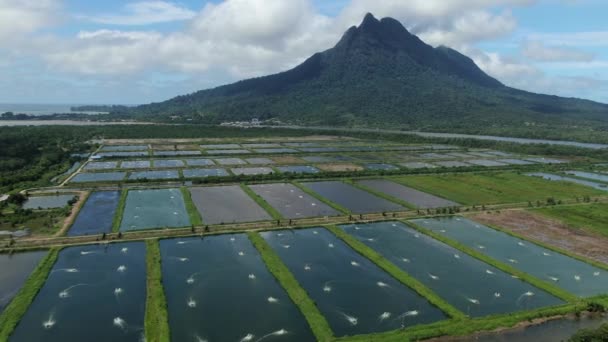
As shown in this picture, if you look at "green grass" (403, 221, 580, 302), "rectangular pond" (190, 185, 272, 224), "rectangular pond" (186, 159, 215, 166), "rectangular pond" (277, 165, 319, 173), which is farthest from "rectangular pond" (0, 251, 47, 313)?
"rectangular pond" (186, 159, 215, 166)

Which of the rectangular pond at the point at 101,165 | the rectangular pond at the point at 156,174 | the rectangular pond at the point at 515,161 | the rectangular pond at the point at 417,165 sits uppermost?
the rectangular pond at the point at 515,161

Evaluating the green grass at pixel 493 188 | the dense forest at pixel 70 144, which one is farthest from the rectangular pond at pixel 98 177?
the green grass at pixel 493 188

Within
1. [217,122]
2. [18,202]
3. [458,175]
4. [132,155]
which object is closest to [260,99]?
[217,122]

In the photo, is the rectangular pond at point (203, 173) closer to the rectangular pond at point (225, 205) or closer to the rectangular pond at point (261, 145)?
the rectangular pond at point (225, 205)

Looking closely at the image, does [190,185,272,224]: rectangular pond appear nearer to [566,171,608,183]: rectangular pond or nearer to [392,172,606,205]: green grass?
[392,172,606,205]: green grass

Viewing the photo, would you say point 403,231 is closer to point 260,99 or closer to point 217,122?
point 217,122
